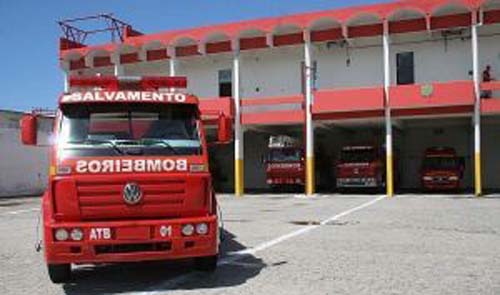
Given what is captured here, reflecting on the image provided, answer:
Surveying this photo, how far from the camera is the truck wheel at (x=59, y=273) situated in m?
8.83

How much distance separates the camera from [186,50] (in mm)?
33500

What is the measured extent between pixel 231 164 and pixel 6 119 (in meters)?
13.1

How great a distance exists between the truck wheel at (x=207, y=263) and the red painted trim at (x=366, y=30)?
21.9 m

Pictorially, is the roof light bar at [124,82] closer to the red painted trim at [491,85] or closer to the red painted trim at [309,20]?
the red painted trim at [491,85]

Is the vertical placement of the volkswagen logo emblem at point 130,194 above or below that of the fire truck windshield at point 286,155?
below

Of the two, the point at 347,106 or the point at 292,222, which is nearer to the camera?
A: the point at 292,222

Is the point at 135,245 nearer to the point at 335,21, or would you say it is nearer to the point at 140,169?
the point at 140,169

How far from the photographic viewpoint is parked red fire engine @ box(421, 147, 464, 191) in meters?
30.7

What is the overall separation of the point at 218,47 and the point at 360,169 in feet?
30.1

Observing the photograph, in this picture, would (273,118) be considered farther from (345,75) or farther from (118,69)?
(118,69)

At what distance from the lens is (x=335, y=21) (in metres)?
29.8

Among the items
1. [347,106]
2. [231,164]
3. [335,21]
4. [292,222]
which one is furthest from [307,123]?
[292,222]

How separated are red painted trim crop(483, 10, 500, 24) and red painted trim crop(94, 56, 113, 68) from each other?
1941 centimetres

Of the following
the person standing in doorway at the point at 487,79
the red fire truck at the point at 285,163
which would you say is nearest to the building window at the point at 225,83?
the red fire truck at the point at 285,163
